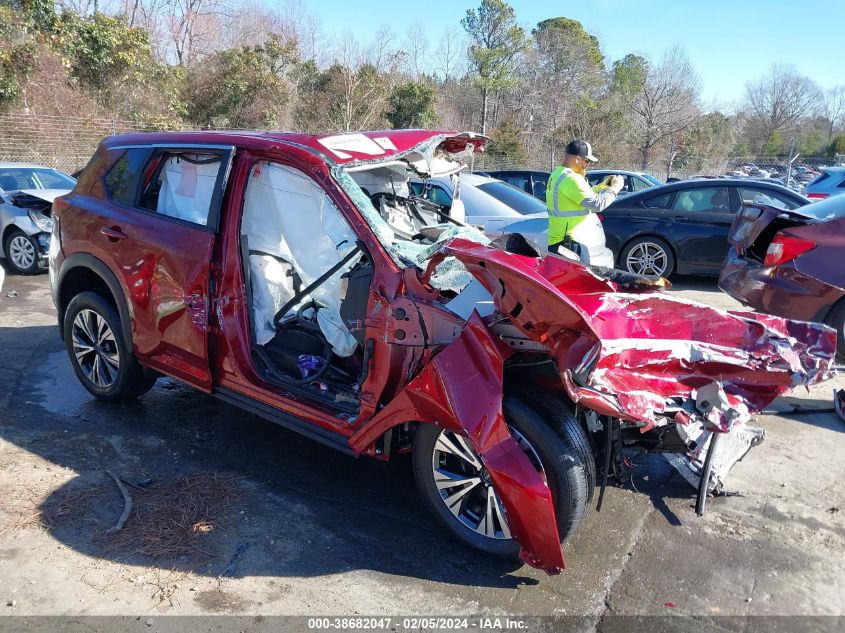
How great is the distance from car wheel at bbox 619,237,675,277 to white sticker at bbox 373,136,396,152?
603cm

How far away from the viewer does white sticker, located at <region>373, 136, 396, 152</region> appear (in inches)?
156

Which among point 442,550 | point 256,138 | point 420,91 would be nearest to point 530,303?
point 442,550

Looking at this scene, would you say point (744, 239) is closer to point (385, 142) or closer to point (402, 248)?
point (385, 142)

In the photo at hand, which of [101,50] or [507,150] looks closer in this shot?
[101,50]

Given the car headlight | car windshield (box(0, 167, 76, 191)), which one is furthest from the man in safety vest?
car windshield (box(0, 167, 76, 191))

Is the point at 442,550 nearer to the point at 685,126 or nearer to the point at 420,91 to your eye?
the point at 420,91

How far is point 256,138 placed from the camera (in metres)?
3.94

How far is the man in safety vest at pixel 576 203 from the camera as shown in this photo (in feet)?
19.1

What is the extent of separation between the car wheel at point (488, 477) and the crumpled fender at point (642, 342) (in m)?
0.27

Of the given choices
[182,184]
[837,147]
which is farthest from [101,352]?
[837,147]

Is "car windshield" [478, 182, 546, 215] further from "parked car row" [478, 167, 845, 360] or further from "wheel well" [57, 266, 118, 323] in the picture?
"wheel well" [57, 266, 118, 323]

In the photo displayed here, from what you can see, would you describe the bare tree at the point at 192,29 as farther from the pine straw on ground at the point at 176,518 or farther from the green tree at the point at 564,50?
the pine straw on ground at the point at 176,518

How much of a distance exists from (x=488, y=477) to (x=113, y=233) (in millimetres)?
3020

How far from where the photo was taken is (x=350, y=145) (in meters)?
3.84
